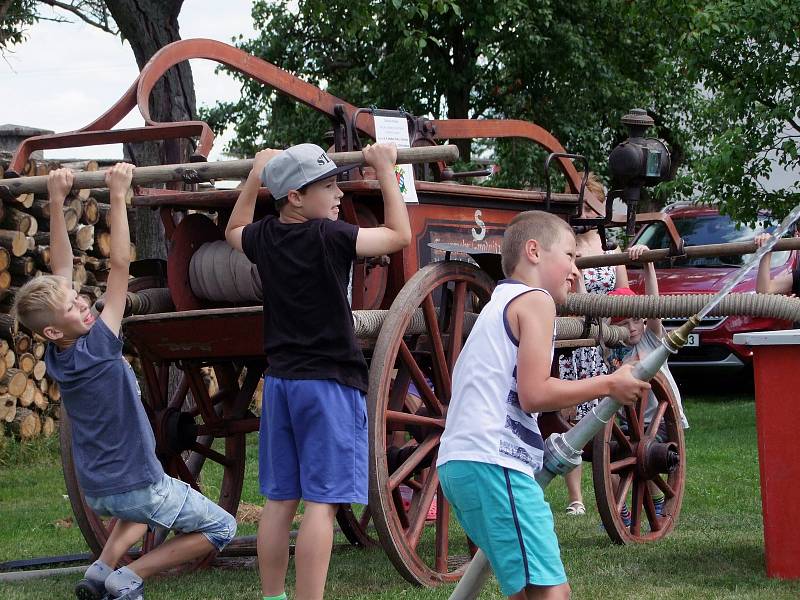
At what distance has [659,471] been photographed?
17.7 feet

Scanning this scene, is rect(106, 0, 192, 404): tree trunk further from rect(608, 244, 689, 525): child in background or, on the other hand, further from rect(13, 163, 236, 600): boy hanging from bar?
rect(13, 163, 236, 600): boy hanging from bar

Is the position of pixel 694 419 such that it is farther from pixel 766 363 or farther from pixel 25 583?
pixel 25 583

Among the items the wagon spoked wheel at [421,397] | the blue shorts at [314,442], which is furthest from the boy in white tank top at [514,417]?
the wagon spoked wheel at [421,397]

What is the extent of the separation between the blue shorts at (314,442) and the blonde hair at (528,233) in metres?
0.80

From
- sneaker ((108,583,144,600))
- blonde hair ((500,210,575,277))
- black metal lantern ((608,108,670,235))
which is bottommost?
sneaker ((108,583,144,600))

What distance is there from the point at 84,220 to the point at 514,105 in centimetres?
781

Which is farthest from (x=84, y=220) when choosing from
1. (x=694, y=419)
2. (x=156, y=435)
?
(x=694, y=419)

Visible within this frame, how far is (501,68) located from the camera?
52.0 ft

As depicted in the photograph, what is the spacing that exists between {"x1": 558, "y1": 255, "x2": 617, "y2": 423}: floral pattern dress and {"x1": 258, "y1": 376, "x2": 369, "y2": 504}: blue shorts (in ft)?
8.01

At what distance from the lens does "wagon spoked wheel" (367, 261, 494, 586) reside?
13.4 feet

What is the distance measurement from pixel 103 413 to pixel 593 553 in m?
2.13

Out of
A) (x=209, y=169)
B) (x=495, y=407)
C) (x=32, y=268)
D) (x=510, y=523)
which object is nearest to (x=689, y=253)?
(x=209, y=169)

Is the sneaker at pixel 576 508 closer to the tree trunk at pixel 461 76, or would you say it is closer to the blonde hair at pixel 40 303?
the blonde hair at pixel 40 303

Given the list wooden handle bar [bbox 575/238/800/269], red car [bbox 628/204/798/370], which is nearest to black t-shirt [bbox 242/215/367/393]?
wooden handle bar [bbox 575/238/800/269]
